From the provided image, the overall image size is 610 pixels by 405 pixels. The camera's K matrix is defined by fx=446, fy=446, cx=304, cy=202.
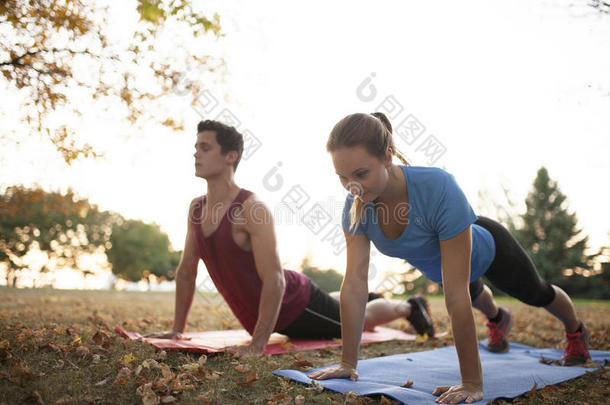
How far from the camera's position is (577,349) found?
3316 mm

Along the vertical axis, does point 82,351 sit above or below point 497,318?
below

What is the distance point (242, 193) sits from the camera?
3545mm

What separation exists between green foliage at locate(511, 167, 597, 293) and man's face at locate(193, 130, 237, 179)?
80.9 ft

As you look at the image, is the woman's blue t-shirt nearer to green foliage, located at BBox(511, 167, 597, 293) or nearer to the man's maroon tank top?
the man's maroon tank top

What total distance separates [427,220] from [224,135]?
1884mm

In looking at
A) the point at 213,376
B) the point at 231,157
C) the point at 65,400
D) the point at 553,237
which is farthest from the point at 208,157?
the point at 553,237

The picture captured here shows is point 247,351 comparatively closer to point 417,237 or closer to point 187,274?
point 187,274

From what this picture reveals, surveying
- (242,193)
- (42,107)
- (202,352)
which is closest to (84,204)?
(42,107)

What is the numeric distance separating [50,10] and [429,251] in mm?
3994

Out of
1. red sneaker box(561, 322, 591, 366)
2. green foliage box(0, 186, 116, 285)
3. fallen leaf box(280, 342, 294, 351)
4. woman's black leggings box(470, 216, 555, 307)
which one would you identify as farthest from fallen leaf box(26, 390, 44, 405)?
green foliage box(0, 186, 116, 285)

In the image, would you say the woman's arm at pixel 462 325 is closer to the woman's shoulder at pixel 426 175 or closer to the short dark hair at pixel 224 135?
the woman's shoulder at pixel 426 175

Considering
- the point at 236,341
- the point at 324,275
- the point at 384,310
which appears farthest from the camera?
the point at 324,275

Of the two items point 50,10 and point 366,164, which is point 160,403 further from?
point 50,10

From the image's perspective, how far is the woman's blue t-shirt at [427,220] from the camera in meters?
2.35
